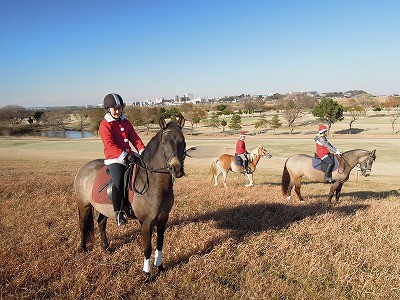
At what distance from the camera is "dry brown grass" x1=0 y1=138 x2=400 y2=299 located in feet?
16.6

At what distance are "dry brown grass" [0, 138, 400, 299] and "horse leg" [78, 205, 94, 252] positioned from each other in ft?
0.89

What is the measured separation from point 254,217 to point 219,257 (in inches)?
119

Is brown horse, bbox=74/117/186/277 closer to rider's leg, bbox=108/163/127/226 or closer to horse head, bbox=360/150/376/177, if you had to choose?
rider's leg, bbox=108/163/127/226

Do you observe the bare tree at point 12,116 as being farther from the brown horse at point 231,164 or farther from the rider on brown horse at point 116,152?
the rider on brown horse at point 116,152

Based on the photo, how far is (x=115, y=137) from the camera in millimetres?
6098

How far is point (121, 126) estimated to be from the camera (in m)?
6.13

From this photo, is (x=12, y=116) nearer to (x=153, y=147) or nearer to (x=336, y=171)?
(x=336, y=171)

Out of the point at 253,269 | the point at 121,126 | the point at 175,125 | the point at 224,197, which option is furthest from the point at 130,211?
the point at 224,197

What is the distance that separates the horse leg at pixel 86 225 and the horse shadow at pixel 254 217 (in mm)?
2207

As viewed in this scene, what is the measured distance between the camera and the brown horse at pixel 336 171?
40.9 feet

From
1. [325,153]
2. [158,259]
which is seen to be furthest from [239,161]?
[158,259]

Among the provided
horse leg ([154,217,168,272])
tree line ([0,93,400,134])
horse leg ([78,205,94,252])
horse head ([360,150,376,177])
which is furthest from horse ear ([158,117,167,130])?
tree line ([0,93,400,134])

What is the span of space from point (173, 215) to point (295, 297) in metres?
4.89

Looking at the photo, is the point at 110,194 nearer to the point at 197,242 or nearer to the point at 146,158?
the point at 146,158
